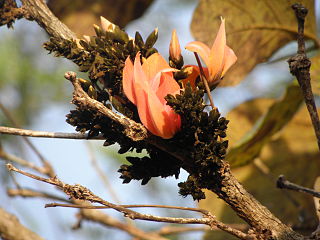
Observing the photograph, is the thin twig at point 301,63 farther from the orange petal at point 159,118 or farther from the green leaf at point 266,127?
the green leaf at point 266,127

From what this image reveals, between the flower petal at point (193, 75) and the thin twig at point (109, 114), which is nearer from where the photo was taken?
the thin twig at point (109, 114)

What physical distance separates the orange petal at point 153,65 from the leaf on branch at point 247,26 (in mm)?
756

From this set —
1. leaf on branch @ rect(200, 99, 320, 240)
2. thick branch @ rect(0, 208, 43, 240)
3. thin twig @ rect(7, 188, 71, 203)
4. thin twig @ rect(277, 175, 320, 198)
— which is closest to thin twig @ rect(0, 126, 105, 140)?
thin twig @ rect(277, 175, 320, 198)

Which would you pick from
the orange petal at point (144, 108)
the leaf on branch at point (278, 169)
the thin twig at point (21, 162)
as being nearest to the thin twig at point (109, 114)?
the orange petal at point (144, 108)

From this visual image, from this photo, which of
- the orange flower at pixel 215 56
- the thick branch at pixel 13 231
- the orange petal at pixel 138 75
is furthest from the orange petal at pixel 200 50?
the thick branch at pixel 13 231

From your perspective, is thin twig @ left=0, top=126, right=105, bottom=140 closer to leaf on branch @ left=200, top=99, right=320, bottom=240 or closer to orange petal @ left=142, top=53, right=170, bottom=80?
orange petal @ left=142, top=53, right=170, bottom=80

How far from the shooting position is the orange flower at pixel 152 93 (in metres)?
0.85

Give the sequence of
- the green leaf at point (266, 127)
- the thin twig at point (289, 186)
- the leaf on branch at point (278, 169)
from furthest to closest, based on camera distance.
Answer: the leaf on branch at point (278, 169)
the green leaf at point (266, 127)
the thin twig at point (289, 186)

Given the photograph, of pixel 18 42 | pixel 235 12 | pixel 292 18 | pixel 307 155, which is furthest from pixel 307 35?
pixel 18 42

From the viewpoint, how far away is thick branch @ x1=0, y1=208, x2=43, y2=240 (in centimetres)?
131

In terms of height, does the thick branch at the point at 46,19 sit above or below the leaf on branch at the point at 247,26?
below

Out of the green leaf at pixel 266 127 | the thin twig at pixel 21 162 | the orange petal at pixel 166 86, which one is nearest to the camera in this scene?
the orange petal at pixel 166 86

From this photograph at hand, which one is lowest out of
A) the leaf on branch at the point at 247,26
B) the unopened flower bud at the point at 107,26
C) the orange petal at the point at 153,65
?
the orange petal at the point at 153,65

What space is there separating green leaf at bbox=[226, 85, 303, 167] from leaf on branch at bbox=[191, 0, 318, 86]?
0.77 ft
